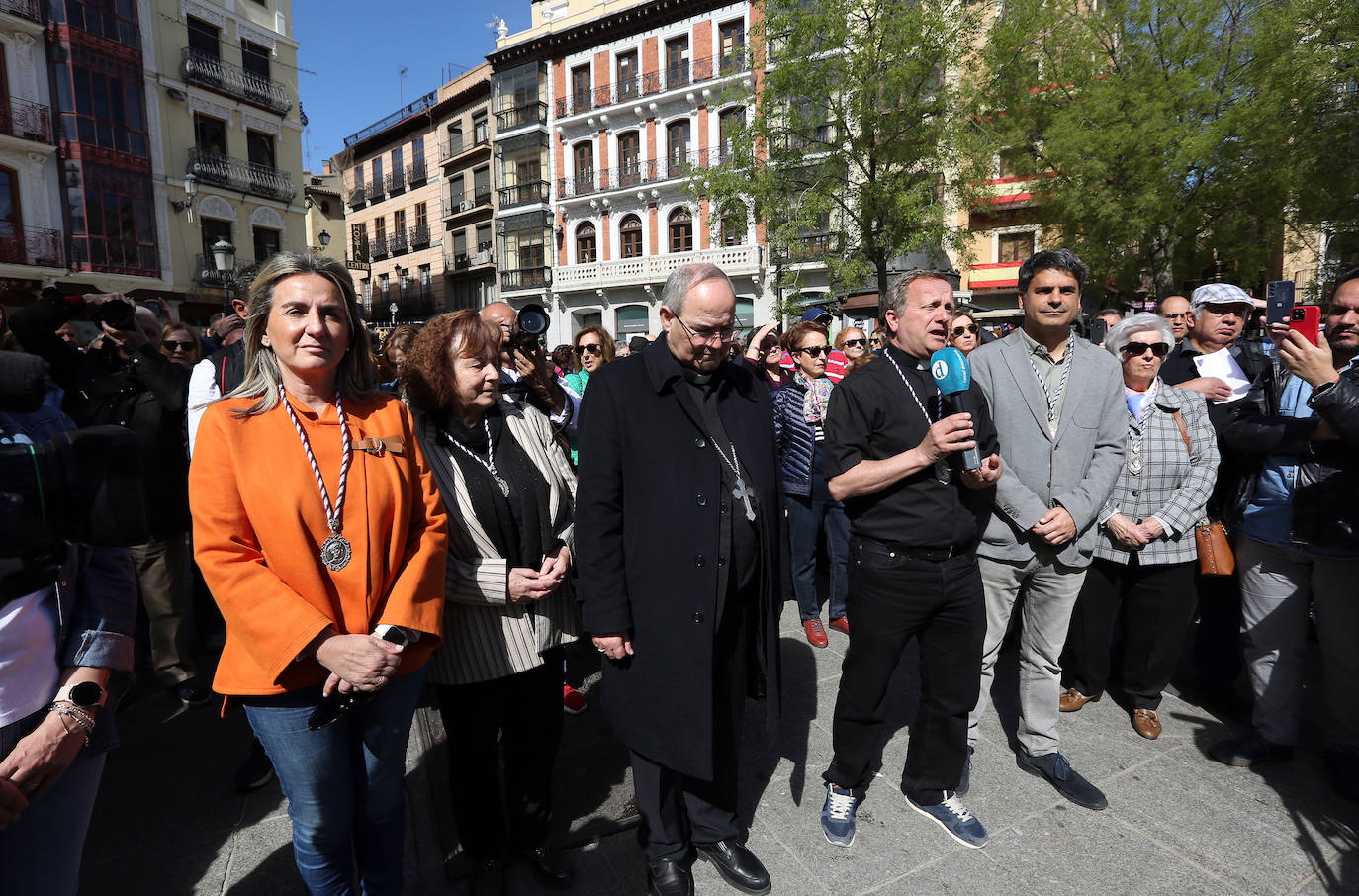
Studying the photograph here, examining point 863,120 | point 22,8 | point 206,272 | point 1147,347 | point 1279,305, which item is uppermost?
point 22,8

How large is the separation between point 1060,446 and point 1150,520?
84cm

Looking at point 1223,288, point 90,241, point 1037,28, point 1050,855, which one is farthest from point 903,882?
point 90,241

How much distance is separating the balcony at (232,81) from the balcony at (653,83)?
1042 cm

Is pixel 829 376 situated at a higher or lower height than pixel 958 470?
higher

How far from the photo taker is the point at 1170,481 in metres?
3.35

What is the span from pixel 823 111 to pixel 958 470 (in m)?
14.7

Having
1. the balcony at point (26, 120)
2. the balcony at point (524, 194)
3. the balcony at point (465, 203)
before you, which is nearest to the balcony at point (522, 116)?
the balcony at point (524, 194)

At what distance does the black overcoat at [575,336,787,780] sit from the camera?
7.47 ft

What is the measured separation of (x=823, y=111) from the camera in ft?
49.7

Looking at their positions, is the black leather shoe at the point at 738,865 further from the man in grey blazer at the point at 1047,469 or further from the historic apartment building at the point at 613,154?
the historic apartment building at the point at 613,154

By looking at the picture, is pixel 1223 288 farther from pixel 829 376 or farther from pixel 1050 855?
pixel 1050 855

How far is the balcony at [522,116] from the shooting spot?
94.9 ft

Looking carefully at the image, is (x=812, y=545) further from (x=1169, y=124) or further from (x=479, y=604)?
(x=1169, y=124)

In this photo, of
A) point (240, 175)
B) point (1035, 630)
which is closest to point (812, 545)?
point (1035, 630)
